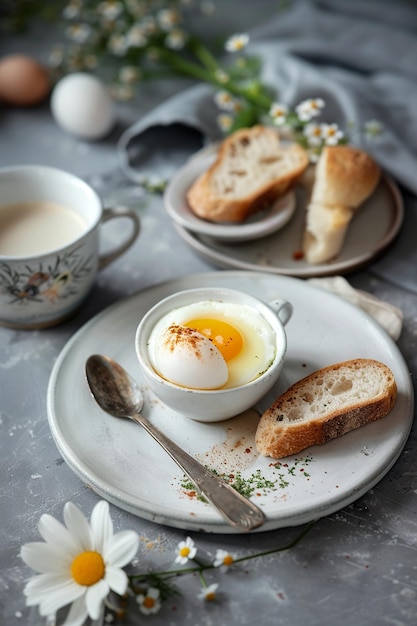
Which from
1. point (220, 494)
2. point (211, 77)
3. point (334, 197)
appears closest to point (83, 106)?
point (211, 77)

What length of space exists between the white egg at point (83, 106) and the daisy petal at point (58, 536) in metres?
1.66

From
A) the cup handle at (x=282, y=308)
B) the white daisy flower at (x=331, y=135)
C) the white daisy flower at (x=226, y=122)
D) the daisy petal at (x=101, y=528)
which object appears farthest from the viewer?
the white daisy flower at (x=226, y=122)

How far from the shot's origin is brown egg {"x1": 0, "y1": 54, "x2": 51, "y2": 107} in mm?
2775

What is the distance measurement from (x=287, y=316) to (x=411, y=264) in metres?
0.55

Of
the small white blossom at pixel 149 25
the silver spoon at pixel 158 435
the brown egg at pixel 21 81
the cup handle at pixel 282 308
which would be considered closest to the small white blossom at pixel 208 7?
the small white blossom at pixel 149 25

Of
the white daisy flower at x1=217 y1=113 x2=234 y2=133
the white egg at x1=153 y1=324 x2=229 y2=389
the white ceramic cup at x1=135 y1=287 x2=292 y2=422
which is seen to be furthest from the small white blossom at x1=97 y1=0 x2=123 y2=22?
the white egg at x1=153 y1=324 x2=229 y2=389

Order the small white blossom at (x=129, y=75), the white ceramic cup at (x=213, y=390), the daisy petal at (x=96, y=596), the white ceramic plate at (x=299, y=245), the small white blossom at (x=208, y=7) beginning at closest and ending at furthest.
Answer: the daisy petal at (x=96, y=596)
the white ceramic cup at (x=213, y=390)
the white ceramic plate at (x=299, y=245)
the small white blossom at (x=129, y=75)
the small white blossom at (x=208, y=7)

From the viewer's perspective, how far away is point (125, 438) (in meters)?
1.57

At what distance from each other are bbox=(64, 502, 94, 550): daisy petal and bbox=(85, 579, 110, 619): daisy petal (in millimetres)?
77

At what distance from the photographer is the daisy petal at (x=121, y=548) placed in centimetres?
128

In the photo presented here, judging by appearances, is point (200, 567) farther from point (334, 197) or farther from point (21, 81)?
point (21, 81)

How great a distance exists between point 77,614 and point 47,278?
0.83 metres

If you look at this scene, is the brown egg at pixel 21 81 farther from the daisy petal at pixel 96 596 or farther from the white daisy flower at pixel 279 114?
the daisy petal at pixel 96 596

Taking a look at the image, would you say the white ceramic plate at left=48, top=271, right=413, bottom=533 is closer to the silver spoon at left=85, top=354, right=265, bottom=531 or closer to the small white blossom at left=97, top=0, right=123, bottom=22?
the silver spoon at left=85, top=354, right=265, bottom=531
